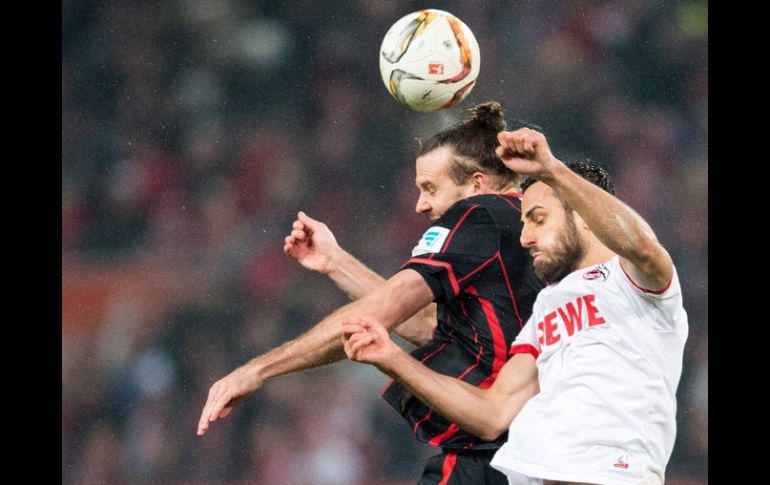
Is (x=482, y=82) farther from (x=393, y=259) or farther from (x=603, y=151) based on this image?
(x=393, y=259)

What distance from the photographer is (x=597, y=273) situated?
137 inches

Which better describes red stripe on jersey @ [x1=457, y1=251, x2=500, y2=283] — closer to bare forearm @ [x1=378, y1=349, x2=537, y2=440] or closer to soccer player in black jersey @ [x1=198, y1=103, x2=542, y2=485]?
soccer player in black jersey @ [x1=198, y1=103, x2=542, y2=485]

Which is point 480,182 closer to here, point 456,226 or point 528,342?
point 456,226

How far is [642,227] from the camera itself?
3.05m

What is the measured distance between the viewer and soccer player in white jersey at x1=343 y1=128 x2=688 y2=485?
305 cm

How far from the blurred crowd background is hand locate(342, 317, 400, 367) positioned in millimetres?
4101

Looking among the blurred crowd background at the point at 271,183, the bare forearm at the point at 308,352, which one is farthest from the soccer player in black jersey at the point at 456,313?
the blurred crowd background at the point at 271,183

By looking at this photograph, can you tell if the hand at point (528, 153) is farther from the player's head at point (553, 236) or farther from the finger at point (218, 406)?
the finger at point (218, 406)

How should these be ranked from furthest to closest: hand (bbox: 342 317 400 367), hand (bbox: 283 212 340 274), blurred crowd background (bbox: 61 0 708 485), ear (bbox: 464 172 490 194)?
blurred crowd background (bbox: 61 0 708 485) → hand (bbox: 283 212 340 274) → ear (bbox: 464 172 490 194) → hand (bbox: 342 317 400 367)

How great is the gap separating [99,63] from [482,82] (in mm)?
3158

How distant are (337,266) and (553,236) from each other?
1.30 meters

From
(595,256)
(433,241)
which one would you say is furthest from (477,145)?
(595,256)

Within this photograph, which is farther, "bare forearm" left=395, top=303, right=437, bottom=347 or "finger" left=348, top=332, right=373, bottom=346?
"bare forearm" left=395, top=303, right=437, bottom=347

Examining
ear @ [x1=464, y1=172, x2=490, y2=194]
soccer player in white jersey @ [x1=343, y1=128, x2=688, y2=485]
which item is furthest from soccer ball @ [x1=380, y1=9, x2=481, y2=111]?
soccer player in white jersey @ [x1=343, y1=128, x2=688, y2=485]
